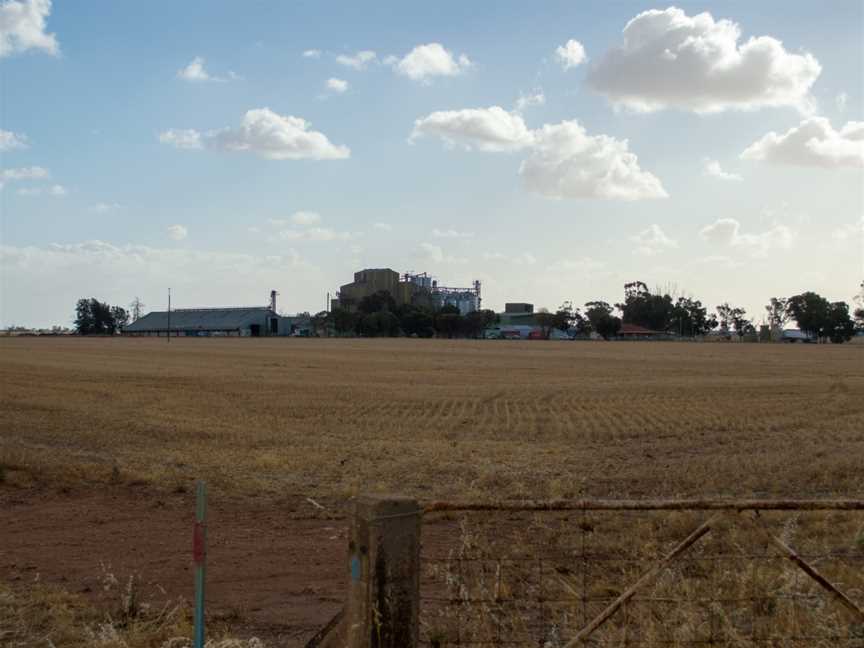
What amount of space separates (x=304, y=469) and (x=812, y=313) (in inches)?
6481

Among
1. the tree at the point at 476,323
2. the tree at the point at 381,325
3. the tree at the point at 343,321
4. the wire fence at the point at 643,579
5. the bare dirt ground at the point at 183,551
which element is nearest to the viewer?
the wire fence at the point at 643,579

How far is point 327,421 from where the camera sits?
22.0 meters

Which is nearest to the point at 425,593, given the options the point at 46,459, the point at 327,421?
the point at 46,459

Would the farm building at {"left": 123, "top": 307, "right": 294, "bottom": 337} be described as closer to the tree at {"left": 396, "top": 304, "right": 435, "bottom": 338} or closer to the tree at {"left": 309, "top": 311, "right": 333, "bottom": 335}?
the tree at {"left": 309, "top": 311, "right": 333, "bottom": 335}

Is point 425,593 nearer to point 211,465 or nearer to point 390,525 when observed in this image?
point 390,525

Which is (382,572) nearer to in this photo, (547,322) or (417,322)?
(417,322)

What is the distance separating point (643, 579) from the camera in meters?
5.04

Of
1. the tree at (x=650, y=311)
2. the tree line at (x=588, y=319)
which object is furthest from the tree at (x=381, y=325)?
the tree at (x=650, y=311)

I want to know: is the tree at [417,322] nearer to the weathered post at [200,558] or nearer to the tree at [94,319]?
the tree at [94,319]

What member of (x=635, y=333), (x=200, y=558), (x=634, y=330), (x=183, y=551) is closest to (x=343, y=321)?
(x=635, y=333)

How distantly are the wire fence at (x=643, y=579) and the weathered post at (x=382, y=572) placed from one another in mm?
565

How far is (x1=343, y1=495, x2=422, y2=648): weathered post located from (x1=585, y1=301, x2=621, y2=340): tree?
505ft

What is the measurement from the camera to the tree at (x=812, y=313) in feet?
525

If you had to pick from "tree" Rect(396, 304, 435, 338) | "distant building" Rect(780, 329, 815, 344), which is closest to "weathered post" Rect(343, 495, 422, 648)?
"tree" Rect(396, 304, 435, 338)
